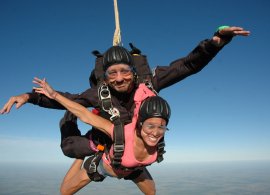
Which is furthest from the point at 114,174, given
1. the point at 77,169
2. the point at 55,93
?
the point at 55,93

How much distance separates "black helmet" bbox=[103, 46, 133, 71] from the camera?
3.09 m

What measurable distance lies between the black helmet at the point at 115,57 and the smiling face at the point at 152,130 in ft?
2.62

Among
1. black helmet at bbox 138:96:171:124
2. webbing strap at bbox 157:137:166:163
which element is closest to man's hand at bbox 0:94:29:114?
black helmet at bbox 138:96:171:124

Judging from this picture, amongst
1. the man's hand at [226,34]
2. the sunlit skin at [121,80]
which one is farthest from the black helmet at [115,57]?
the man's hand at [226,34]

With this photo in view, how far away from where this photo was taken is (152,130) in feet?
9.13

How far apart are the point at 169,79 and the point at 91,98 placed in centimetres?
105

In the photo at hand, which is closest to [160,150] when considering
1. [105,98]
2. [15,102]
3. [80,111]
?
[105,98]

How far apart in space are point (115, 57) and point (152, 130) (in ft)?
3.21

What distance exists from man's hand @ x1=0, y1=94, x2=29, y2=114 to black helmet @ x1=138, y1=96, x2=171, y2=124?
Answer: 133 centimetres

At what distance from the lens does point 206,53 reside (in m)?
3.21

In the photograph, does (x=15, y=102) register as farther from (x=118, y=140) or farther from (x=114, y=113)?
(x=118, y=140)

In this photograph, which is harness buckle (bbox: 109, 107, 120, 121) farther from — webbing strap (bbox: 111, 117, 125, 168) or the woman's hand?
the woman's hand

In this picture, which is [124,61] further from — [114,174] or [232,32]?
[114,174]

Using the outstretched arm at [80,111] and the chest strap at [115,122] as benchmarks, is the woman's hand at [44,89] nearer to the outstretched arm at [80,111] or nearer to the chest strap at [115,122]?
the outstretched arm at [80,111]
